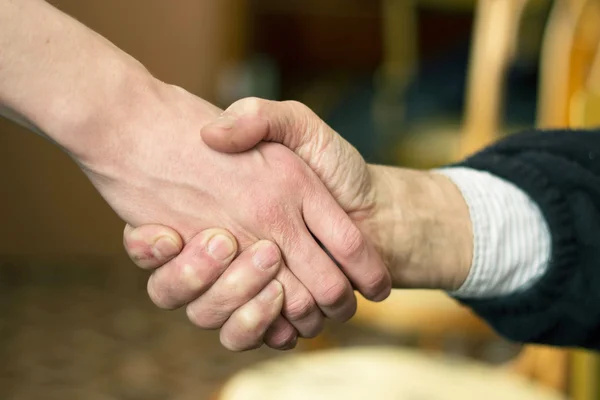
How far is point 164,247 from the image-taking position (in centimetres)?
71

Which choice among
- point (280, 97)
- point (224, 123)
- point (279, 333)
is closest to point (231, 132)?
point (224, 123)

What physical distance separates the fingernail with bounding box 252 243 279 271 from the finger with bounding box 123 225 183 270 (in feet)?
0.26

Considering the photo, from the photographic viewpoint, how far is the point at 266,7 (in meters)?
2.80

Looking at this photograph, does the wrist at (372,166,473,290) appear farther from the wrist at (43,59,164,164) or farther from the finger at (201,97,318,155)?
the wrist at (43,59,164,164)

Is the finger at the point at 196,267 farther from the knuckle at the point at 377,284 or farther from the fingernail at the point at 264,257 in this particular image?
the knuckle at the point at 377,284

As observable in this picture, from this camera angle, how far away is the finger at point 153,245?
0.71m

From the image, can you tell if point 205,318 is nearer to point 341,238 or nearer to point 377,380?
point 341,238

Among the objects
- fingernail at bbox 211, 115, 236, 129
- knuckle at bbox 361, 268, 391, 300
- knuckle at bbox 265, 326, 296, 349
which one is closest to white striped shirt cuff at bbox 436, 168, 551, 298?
knuckle at bbox 361, 268, 391, 300

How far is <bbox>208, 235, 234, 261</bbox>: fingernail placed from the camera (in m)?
0.72

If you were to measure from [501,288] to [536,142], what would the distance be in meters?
0.19

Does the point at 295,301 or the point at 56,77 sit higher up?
the point at 56,77

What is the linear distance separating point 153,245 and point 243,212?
0.10 m

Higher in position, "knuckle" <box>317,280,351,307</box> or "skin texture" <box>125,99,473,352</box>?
"skin texture" <box>125,99,473,352</box>

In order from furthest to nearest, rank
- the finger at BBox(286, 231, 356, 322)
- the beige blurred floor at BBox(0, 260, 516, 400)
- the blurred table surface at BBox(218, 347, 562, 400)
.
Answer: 1. the beige blurred floor at BBox(0, 260, 516, 400)
2. the blurred table surface at BBox(218, 347, 562, 400)
3. the finger at BBox(286, 231, 356, 322)
